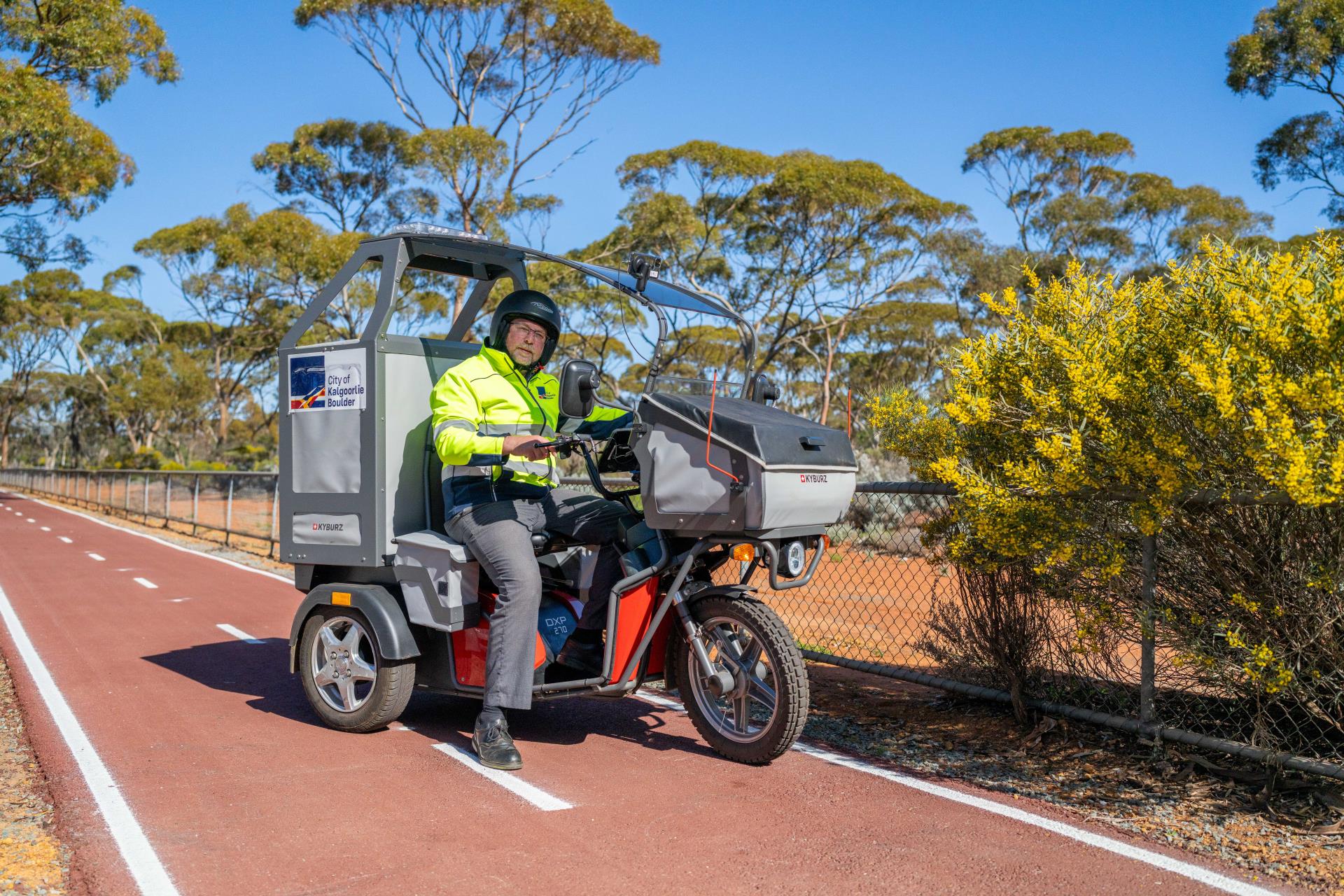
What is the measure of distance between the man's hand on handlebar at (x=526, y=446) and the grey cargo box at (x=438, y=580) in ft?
2.13

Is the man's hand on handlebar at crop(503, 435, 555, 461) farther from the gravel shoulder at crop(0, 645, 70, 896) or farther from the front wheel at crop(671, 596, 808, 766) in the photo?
the gravel shoulder at crop(0, 645, 70, 896)

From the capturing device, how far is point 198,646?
332 inches

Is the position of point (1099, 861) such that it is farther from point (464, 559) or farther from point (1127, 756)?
point (464, 559)

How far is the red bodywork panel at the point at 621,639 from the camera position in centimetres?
508

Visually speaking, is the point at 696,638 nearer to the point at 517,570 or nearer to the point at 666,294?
the point at 517,570

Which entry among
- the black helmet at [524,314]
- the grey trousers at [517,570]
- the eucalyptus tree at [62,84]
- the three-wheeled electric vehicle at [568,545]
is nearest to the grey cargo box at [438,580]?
the three-wheeled electric vehicle at [568,545]

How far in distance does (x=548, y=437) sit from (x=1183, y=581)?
3.02 meters

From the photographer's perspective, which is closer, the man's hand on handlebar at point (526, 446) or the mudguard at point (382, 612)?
the man's hand on handlebar at point (526, 446)

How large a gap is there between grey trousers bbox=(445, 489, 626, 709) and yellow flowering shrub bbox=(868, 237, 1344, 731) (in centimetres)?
170

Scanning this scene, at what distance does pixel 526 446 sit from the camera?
4863 mm

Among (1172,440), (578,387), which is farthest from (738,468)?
(1172,440)

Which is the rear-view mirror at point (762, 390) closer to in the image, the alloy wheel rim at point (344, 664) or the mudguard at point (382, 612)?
the mudguard at point (382, 612)

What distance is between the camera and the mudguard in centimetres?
540

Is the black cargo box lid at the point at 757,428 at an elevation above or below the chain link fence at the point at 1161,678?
above
